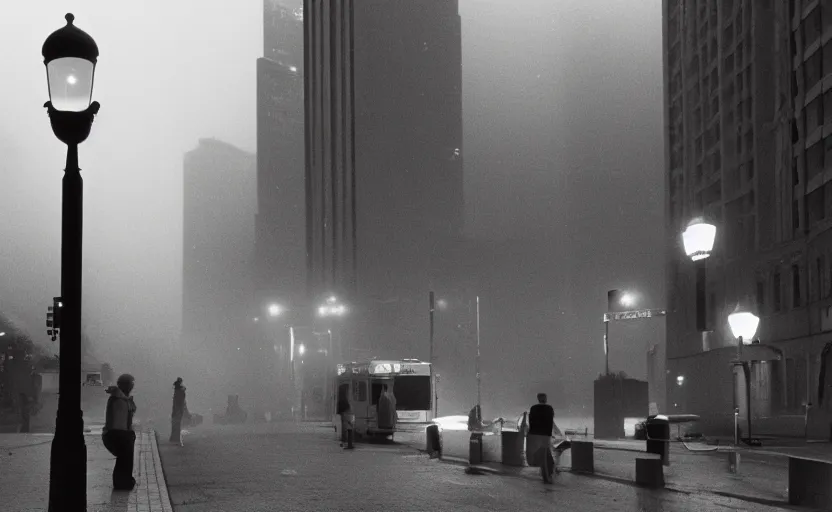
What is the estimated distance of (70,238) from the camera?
8734mm

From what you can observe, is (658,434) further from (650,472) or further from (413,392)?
(413,392)

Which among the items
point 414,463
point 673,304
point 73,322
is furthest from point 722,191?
point 73,322

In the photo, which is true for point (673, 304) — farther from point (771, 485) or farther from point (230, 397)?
point (771, 485)

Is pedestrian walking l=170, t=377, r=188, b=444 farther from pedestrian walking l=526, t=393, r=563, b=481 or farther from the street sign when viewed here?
the street sign

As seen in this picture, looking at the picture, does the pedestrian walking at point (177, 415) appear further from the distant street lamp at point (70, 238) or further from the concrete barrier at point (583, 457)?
the distant street lamp at point (70, 238)

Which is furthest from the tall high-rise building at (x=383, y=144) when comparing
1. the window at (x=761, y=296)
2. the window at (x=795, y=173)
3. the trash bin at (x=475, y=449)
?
the trash bin at (x=475, y=449)

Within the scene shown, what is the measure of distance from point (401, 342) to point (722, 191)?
69529mm

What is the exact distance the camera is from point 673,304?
70625 millimetres

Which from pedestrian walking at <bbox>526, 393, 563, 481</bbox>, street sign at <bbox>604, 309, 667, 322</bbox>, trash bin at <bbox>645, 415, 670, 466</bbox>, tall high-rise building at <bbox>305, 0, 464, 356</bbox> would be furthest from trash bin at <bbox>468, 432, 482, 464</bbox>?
tall high-rise building at <bbox>305, 0, 464, 356</bbox>

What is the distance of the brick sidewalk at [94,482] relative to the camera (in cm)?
1216

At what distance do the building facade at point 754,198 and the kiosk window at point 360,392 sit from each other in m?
16.1

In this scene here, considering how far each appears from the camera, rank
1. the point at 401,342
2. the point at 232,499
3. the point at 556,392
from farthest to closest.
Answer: the point at 401,342, the point at 556,392, the point at 232,499

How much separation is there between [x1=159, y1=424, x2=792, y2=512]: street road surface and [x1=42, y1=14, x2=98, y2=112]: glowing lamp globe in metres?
5.97

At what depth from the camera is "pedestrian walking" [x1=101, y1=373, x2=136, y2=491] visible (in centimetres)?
1363
